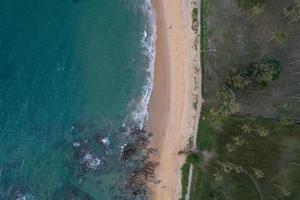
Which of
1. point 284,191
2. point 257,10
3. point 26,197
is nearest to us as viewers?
point 257,10

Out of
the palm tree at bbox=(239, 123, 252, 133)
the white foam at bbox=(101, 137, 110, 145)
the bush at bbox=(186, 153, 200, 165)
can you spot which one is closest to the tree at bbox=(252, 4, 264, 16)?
the palm tree at bbox=(239, 123, 252, 133)

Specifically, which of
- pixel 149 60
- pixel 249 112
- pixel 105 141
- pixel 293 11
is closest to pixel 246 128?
pixel 249 112

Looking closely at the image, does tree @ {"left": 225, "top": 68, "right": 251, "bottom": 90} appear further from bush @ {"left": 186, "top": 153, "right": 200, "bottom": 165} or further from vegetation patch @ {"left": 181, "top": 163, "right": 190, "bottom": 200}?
vegetation patch @ {"left": 181, "top": 163, "right": 190, "bottom": 200}

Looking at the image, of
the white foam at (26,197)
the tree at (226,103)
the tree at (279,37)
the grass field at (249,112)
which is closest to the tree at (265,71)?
the grass field at (249,112)

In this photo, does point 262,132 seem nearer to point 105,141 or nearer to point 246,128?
point 246,128

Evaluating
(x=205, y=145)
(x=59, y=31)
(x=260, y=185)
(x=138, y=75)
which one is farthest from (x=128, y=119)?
(x=260, y=185)

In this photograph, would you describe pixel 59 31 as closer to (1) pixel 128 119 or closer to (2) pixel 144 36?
(2) pixel 144 36

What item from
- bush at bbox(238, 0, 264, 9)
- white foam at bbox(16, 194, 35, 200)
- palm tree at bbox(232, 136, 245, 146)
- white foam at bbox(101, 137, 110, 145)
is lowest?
white foam at bbox(16, 194, 35, 200)

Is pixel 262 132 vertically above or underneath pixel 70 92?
underneath
